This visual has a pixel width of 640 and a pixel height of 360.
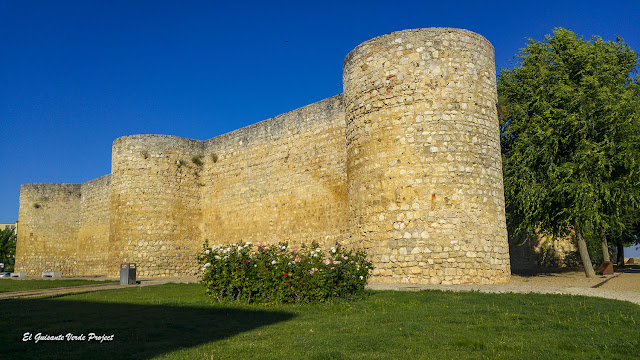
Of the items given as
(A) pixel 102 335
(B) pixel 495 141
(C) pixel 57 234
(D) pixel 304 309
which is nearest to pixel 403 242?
(B) pixel 495 141

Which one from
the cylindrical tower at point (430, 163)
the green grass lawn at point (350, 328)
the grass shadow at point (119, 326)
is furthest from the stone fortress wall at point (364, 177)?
the grass shadow at point (119, 326)

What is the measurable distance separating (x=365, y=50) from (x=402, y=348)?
369 inches

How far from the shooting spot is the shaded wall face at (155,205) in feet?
63.2

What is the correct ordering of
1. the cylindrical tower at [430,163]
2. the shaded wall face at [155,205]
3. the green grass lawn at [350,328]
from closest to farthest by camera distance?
the green grass lawn at [350,328] → the cylindrical tower at [430,163] → the shaded wall face at [155,205]

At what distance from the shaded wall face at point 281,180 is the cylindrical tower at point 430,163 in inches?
100

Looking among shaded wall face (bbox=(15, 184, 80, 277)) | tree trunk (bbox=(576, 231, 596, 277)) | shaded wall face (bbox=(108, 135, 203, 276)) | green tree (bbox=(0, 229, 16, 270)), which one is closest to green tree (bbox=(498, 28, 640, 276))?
tree trunk (bbox=(576, 231, 596, 277))

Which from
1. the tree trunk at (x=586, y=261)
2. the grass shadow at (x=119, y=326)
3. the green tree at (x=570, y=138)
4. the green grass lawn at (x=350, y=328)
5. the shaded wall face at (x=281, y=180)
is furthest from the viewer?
the shaded wall face at (x=281, y=180)

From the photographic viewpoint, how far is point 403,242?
440 inches

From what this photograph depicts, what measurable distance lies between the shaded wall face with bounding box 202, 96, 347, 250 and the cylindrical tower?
2540mm

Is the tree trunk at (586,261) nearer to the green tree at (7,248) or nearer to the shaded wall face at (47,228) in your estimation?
the shaded wall face at (47,228)

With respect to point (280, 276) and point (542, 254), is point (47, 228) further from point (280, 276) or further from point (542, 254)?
point (542, 254)

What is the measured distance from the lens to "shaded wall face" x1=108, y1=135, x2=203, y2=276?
19.2 meters

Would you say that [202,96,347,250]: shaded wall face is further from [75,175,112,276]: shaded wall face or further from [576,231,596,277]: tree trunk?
[75,175,112,276]: shaded wall face

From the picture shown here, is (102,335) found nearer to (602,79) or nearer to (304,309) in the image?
(304,309)
